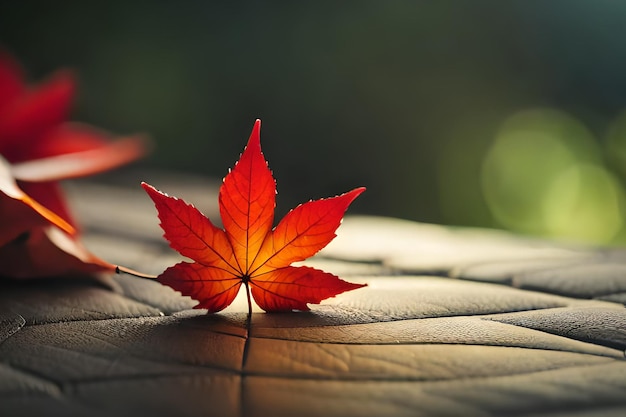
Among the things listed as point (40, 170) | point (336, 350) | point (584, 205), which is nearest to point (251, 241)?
point (336, 350)

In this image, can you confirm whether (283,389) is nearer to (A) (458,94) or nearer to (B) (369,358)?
(B) (369,358)

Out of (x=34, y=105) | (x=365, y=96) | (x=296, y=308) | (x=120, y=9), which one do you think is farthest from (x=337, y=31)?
(x=296, y=308)

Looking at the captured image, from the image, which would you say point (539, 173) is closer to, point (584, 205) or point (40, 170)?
point (584, 205)

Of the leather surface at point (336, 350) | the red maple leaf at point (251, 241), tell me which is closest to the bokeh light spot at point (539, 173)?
the leather surface at point (336, 350)

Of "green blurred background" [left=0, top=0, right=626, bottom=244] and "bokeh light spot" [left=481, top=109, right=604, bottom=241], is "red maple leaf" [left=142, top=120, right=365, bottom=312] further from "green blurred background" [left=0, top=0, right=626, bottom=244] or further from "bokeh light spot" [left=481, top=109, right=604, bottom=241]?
"bokeh light spot" [left=481, top=109, right=604, bottom=241]

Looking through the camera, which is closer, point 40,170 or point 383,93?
point 40,170

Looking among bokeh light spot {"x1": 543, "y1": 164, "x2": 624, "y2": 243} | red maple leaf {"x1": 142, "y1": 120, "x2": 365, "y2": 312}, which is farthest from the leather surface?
bokeh light spot {"x1": 543, "y1": 164, "x2": 624, "y2": 243}

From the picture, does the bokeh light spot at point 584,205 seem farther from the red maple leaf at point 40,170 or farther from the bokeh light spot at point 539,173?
the red maple leaf at point 40,170
